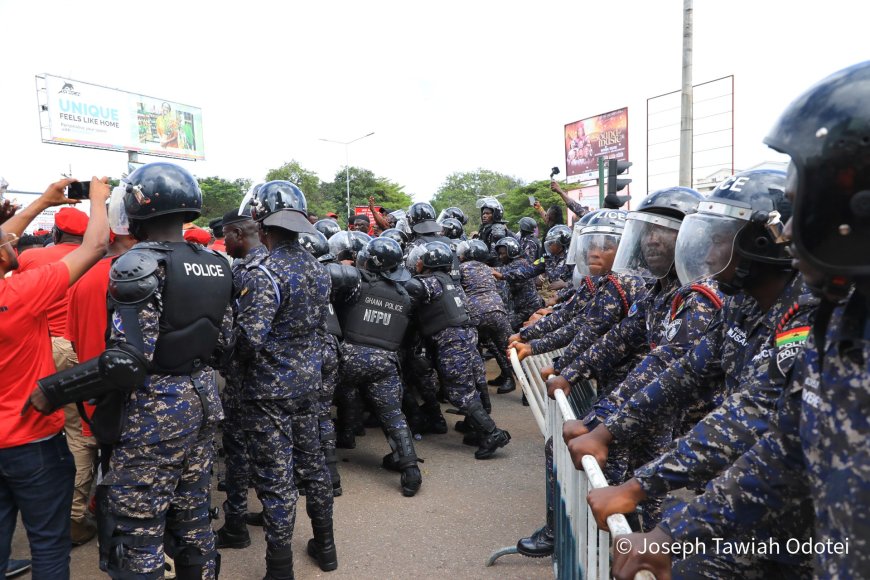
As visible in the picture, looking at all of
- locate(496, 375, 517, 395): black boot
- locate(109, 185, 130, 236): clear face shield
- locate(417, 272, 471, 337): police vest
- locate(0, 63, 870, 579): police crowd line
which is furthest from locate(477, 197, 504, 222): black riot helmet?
locate(109, 185, 130, 236): clear face shield

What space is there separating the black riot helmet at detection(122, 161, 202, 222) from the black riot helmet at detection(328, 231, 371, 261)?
13.7 ft

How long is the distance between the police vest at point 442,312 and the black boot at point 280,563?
2982 millimetres

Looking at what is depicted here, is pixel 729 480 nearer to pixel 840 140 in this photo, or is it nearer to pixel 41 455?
pixel 840 140

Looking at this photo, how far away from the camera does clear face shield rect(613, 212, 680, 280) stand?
325 cm

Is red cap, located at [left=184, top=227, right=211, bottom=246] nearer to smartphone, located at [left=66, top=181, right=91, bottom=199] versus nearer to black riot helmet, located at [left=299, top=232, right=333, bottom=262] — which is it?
black riot helmet, located at [left=299, top=232, right=333, bottom=262]

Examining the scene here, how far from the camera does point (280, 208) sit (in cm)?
407

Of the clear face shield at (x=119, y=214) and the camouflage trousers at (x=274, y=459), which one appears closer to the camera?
the clear face shield at (x=119, y=214)

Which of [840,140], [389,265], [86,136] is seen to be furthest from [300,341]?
[86,136]

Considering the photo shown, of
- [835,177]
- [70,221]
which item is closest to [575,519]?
[835,177]

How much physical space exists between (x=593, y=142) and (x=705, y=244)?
135 ft

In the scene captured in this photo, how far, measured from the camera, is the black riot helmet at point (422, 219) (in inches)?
341

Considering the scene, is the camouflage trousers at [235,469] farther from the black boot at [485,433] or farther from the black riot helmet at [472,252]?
the black riot helmet at [472,252]

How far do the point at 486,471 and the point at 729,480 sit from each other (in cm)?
444

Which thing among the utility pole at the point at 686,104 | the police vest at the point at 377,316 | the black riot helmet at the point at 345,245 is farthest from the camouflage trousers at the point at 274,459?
the utility pole at the point at 686,104
